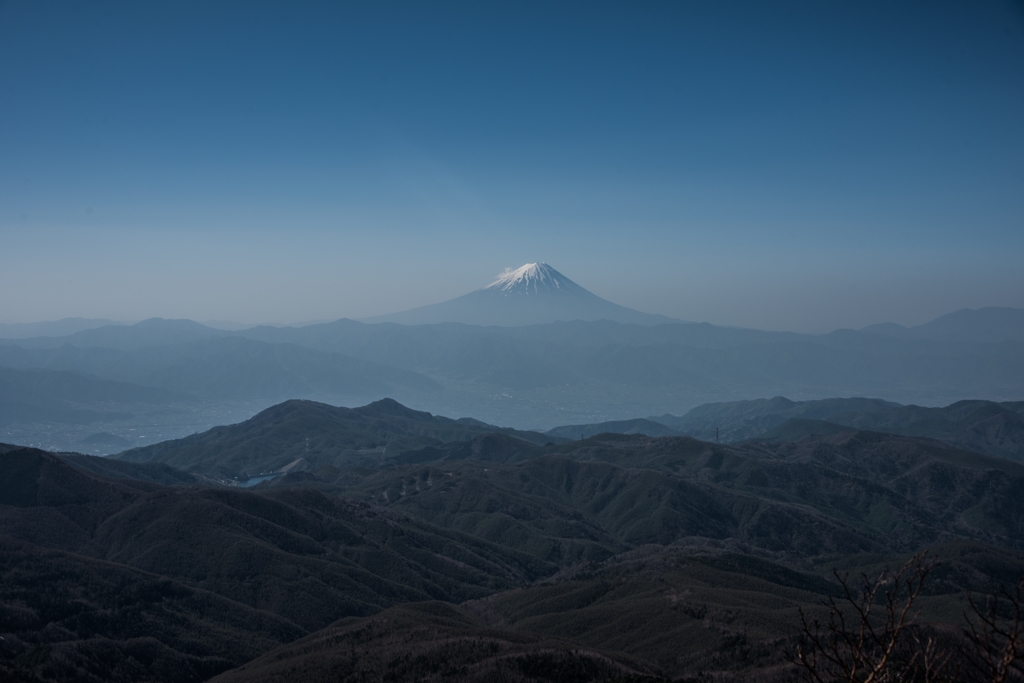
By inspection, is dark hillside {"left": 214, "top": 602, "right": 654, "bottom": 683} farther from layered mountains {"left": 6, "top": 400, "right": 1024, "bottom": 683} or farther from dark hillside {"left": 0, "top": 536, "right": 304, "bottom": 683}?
dark hillside {"left": 0, "top": 536, "right": 304, "bottom": 683}

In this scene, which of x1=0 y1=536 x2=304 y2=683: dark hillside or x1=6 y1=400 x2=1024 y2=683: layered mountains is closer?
x1=0 y1=536 x2=304 y2=683: dark hillside

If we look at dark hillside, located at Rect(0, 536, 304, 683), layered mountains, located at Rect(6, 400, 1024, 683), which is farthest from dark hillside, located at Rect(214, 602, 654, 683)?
dark hillside, located at Rect(0, 536, 304, 683)

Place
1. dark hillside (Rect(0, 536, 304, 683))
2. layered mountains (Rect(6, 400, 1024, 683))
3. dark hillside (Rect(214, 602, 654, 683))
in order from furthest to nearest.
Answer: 1. layered mountains (Rect(6, 400, 1024, 683))
2. dark hillside (Rect(0, 536, 304, 683))
3. dark hillside (Rect(214, 602, 654, 683))

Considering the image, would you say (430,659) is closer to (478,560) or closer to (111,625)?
(111,625)

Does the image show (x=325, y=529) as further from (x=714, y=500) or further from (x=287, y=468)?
(x=287, y=468)

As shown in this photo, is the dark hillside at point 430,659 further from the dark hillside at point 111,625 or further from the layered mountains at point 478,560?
the dark hillside at point 111,625

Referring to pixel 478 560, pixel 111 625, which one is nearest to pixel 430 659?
pixel 111 625

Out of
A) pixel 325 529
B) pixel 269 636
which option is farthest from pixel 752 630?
pixel 325 529

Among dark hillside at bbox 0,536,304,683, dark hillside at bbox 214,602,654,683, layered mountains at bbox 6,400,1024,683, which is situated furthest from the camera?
layered mountains at bbox 6,400,1024,683

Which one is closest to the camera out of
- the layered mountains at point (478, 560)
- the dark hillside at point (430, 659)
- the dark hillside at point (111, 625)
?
the dark hillside at point (430, 659)

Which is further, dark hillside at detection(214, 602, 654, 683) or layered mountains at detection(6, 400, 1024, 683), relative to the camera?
layered mountains at detection(6, 400, 1024, 683)

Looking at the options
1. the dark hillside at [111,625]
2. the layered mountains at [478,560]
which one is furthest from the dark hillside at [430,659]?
the dark hillside at [111,625]

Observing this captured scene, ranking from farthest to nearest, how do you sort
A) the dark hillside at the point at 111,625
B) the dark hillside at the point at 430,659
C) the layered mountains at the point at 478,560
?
the layered mountains at the point at 478,560, the dark hillside at the point at 111,625, the dark hillside at the point at 430,659
